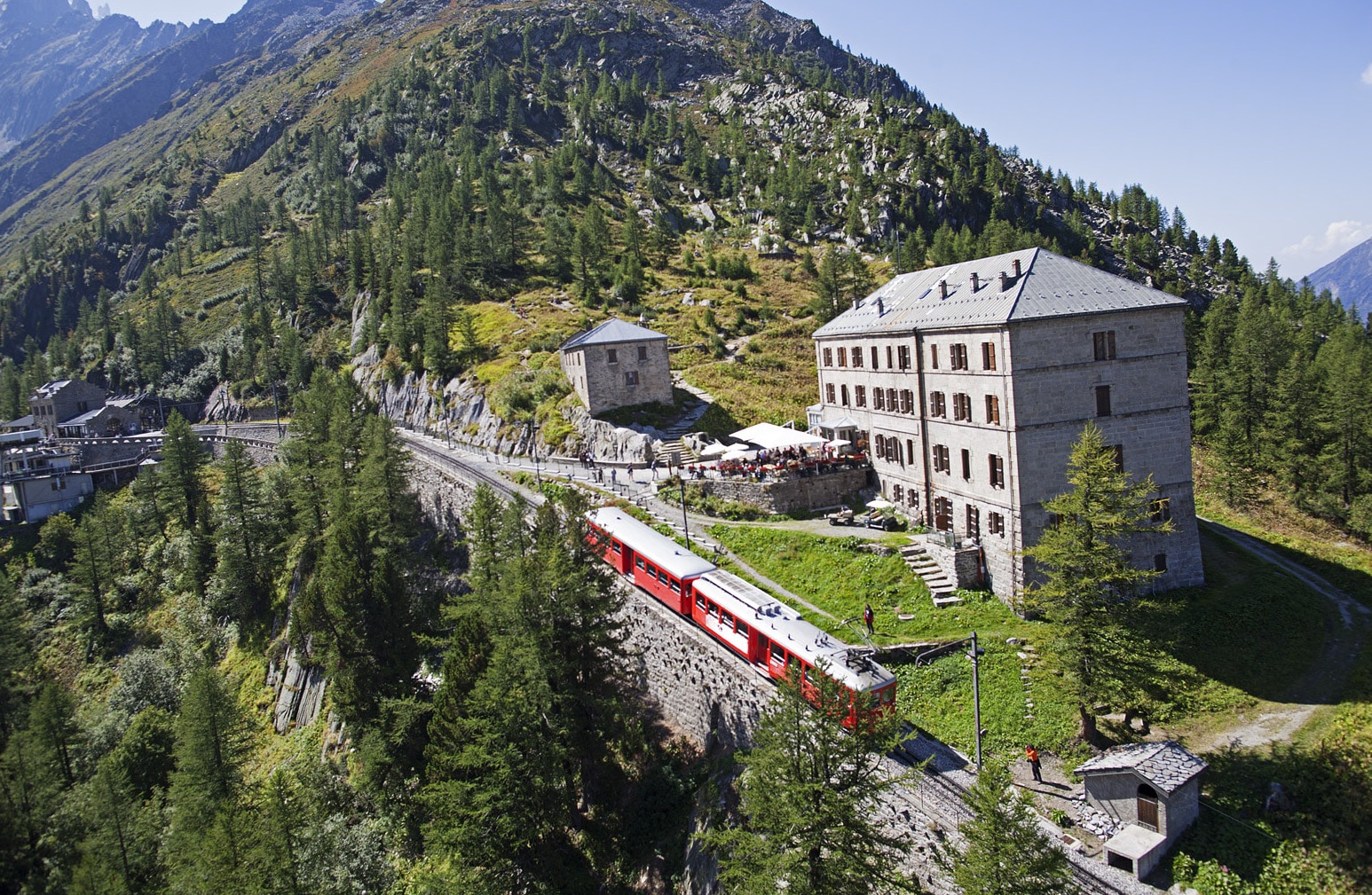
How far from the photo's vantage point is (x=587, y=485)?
5150 centimetres

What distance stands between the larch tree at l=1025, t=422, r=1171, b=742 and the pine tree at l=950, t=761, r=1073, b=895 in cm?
792

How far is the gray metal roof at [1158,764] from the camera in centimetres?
1970

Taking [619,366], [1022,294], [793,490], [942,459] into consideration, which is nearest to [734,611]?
[942,459]

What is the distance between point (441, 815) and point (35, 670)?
58647 mm

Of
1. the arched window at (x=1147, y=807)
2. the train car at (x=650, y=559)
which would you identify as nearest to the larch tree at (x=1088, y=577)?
the arched window at (x=1147, y=807)

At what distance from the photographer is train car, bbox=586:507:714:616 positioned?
109ft

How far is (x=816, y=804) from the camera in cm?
1841

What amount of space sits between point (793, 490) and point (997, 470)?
13175 millimetres

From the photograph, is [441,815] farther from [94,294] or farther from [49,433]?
[94,294]

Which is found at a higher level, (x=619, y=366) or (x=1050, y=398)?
(x=619, y=366)

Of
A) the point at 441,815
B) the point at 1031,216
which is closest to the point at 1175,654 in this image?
the point at 441,815

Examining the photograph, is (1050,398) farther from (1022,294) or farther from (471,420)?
(471,420)

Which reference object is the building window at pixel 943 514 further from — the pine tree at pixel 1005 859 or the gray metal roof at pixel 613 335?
the gray metal roof at pixel 613 335

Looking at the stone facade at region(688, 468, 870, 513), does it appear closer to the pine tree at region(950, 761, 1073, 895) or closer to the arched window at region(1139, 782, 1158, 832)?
the arched window at region(1139, 782, 1158, 832)
